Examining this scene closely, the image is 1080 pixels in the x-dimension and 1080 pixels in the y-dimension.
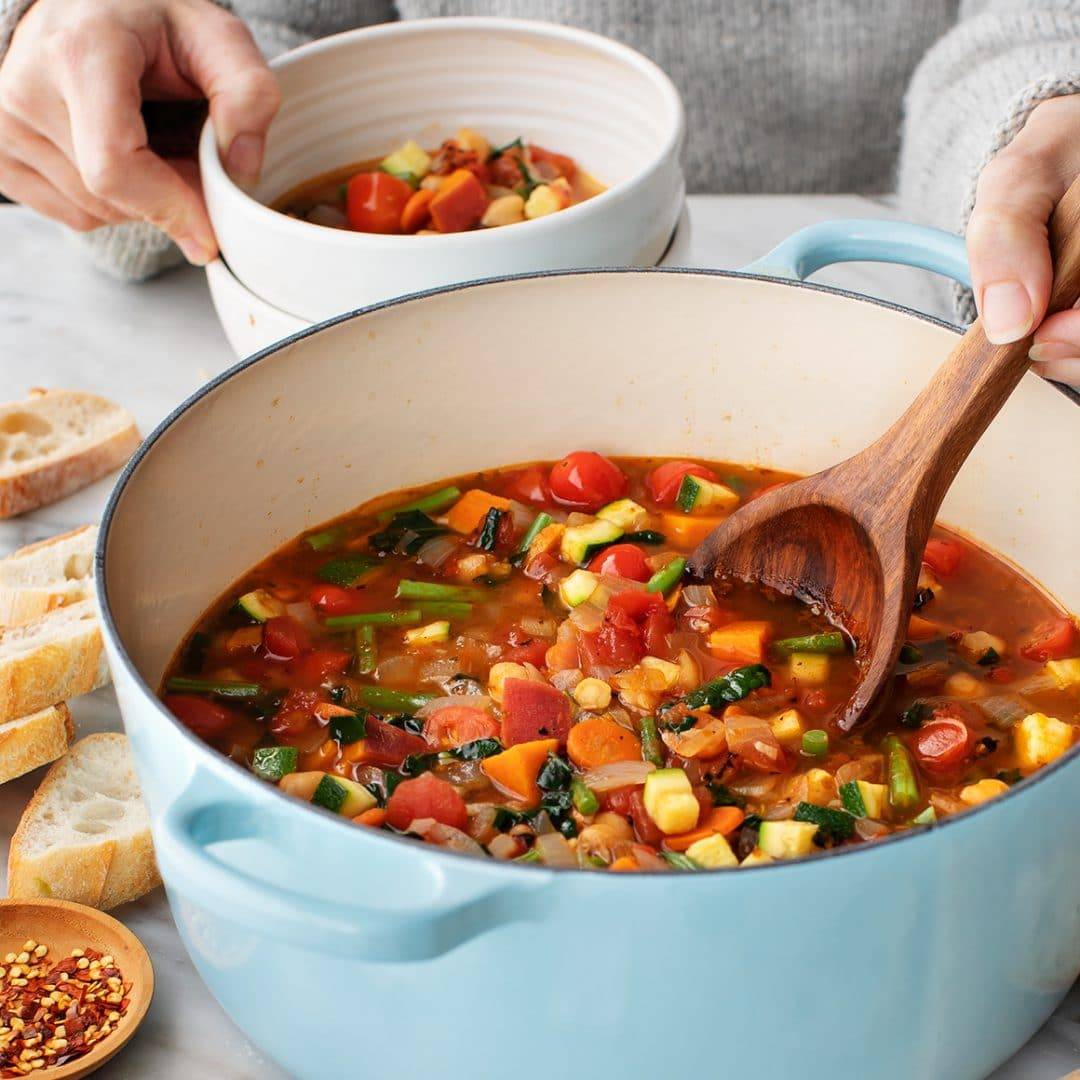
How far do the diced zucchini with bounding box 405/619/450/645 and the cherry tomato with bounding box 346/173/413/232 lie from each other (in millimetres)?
1033

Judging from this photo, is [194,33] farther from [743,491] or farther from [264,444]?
[743,491]

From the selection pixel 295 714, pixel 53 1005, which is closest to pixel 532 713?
pixel 295 714

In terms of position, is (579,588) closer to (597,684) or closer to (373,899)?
(597,684)

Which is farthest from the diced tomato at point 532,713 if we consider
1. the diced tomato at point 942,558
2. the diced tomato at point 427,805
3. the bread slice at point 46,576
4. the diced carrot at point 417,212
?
the diced carrot at point 417,212

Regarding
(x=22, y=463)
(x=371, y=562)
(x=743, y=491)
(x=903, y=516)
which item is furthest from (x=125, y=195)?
(x=903, y=516)

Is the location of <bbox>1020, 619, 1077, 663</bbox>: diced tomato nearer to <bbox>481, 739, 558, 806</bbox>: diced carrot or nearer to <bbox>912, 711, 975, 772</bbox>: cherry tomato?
<bbox>912, 711, 975, 772</bbox>: cherry tomato

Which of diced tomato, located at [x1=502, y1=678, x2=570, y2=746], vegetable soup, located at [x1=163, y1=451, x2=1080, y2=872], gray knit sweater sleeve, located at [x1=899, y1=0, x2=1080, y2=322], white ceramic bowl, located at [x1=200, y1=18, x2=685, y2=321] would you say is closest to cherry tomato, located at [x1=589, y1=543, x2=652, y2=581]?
vegetable soup, located at [x1=163, y1=451, x2=1080, y2=872]

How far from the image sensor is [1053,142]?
2.01m

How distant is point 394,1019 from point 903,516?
3.18 ft

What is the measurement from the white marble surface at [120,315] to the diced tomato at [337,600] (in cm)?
37

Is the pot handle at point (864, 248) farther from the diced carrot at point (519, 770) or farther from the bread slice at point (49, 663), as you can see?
the bread slice at point (49, 663)

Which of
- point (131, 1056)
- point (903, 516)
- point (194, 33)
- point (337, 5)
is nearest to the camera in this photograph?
point (131, 1056)

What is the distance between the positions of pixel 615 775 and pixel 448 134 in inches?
70.2

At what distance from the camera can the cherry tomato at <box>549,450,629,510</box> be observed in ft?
7.72
